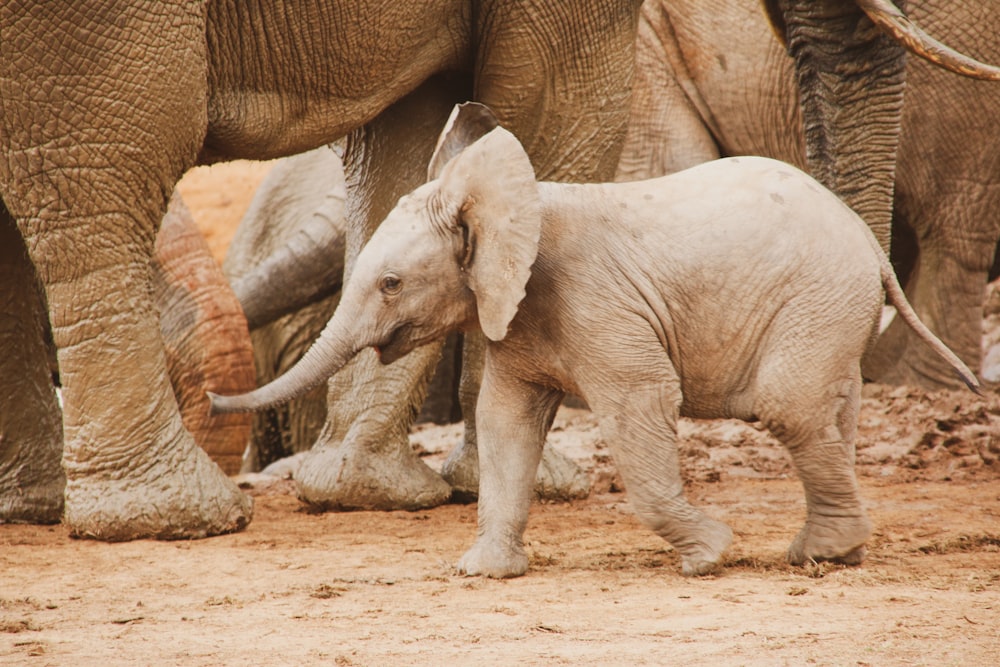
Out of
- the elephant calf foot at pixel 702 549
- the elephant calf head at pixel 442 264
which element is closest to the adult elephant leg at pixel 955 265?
the elephant calf foot at pixel 702 549

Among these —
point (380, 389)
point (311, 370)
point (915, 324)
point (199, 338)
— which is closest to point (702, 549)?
point (915, 324)

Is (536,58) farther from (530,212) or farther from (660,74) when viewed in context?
(660,74)

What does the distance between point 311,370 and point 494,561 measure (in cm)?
67

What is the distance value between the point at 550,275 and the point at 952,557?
134 cm

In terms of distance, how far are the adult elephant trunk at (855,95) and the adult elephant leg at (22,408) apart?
2.71m

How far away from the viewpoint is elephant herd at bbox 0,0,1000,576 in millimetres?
4301

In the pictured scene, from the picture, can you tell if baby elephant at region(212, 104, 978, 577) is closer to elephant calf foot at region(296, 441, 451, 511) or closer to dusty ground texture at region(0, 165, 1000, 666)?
dusty ground texture at region(0, 165, 1000, 666)

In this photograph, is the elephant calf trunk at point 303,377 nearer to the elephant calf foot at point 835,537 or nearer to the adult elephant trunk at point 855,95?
the elephant calf foot at point 835,537

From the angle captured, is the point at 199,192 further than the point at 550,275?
Yes

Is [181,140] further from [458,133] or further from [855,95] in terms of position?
[855,95]

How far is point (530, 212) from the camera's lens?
383cm

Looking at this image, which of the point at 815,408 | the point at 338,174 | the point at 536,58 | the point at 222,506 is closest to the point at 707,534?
the point at 815,408

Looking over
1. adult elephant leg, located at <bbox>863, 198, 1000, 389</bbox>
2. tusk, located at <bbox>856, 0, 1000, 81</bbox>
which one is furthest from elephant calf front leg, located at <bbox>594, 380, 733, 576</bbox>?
adult elephant leg, located at <bbox>863, 198, 1000, 389</bbox>

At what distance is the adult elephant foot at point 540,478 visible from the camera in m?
5.40
